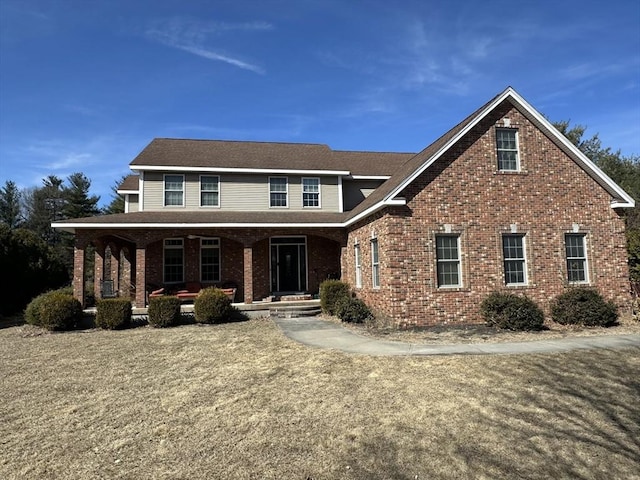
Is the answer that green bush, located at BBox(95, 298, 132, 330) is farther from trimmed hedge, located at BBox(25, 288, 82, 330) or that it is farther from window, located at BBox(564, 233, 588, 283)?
window, located at BBox(564, 233, 588, 283)

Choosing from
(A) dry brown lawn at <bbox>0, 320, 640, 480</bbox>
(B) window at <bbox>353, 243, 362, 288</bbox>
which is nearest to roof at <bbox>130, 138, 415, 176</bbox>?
(B) window at <bbox>353, 243, 362, 288</bbox>

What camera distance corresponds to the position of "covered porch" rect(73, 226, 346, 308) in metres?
17.0

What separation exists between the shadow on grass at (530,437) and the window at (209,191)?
1432cm

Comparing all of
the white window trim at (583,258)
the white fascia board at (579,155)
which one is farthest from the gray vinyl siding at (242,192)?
the white window trim at (583,258)

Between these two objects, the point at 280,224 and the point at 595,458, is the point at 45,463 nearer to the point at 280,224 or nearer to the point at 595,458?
the point at 595,458

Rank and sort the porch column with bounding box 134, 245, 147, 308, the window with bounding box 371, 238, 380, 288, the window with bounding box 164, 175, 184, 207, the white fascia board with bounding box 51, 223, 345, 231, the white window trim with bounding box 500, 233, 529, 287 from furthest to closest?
the window with bounding box 164, 175, 184, 207 < the porch column with bounding box 134, 245, 147, 308 < the white fascia board with bounding box 51, 223, 345, 231 < the window with bounding box 371, 238, 380, 288 < the white window trim with bounding box 500, 233, 529, 287

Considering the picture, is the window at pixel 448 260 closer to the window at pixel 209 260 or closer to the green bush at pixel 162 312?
the green bush at pixel 162 312

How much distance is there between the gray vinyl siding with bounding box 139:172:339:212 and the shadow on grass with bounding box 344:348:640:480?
13.5 meters

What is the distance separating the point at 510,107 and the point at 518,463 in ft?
39.9

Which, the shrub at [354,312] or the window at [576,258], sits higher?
the window at [576,258]

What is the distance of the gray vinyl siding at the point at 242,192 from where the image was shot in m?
18.3

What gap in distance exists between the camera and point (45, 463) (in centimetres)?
478

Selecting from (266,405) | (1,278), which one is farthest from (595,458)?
(1,278)

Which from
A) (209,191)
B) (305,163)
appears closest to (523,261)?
(305,163)
